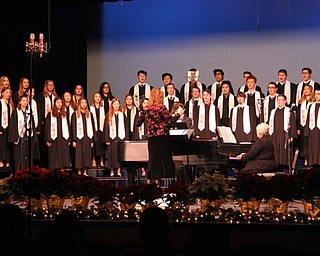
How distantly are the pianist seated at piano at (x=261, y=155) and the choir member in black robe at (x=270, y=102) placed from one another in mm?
4539

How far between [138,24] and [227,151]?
23.8 feet

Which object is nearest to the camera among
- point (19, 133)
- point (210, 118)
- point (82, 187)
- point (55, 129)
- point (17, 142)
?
point (82, 187)

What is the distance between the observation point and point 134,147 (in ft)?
31.5

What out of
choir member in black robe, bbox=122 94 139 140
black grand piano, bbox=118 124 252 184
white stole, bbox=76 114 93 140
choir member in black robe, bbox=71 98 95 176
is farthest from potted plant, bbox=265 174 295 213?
white stole, bbox=76 114 93 140

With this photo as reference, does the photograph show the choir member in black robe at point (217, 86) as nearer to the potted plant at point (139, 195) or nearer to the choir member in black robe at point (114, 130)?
the choir member in black robe at point (114, 130)

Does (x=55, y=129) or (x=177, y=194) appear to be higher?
(x=55, y=129)

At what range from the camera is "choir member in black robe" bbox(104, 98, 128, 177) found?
551 inches

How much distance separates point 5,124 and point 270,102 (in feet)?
16.9

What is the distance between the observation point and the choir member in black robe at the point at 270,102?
45.1 ft

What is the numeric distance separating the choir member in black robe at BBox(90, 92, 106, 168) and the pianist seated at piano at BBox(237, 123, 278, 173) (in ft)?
18.4

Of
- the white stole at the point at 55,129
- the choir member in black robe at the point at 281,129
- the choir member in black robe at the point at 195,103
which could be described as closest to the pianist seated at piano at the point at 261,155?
the choir member in black robe at the point at 281,129

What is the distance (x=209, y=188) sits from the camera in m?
6.57

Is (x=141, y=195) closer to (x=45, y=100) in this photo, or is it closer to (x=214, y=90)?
(x=45, y=100)

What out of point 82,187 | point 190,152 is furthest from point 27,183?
point 190,152
